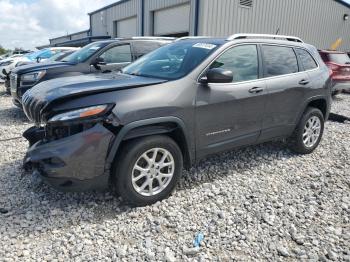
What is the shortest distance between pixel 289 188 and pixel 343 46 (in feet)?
74.1

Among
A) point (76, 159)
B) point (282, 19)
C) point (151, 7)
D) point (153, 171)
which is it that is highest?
point (151, 7)

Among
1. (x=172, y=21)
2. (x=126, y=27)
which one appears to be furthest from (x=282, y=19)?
(x=126, y=27)

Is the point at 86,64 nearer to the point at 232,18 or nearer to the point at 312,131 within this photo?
the point at 312,131

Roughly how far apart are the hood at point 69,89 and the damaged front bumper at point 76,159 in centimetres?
37

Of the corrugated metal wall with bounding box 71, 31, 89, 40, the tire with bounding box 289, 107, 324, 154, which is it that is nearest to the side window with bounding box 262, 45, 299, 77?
the tire with bounding box 289, 107, 324, 154

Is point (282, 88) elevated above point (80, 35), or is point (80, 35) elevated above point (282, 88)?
point (80, 35)

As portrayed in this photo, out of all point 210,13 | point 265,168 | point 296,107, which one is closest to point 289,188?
point 265,168

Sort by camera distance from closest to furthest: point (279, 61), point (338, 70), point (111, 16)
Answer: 1. point (279, 61)
2. point (338, 70)
3. point (111, 16)

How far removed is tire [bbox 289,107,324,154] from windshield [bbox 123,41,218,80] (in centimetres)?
201

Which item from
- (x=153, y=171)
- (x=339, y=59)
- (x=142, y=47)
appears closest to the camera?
(x=153, y=171)

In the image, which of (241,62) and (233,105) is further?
(241,62)

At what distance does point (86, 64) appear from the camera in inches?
287

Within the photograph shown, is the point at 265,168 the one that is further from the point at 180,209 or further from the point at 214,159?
the point at 180,209

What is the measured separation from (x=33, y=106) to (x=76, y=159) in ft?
2.71
